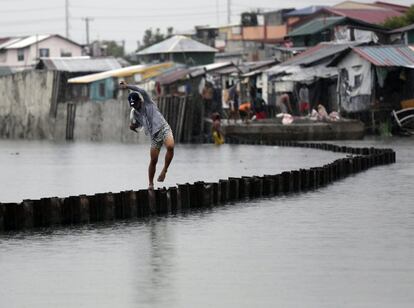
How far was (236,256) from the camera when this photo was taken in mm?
14367

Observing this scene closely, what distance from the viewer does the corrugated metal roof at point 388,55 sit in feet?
169

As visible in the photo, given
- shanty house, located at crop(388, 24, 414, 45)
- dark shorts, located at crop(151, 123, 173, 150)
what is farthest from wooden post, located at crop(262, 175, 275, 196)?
shanty house, located at crop(388, 24, 414, 45)

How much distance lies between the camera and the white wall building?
122 m

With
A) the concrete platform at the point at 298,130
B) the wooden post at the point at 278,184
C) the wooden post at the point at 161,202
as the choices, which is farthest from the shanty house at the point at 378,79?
the wooden post at the point at 161,202

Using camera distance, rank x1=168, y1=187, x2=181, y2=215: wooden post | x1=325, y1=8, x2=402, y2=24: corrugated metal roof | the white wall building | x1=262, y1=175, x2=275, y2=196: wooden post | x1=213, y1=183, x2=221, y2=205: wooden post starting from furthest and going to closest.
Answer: the white wall building, x1=325, y1=8, x2=402, y2=24: corrugated metal roof, x1=262, y1=175, x2=275, y2=196: wooden post, x1=213, y1=183, x2=221, y2=205: wooden post, x1=168, y1=187, x2=181, y2=215: wooden post

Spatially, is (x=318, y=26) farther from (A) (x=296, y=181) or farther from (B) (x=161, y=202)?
(B) (x=161, y=202)

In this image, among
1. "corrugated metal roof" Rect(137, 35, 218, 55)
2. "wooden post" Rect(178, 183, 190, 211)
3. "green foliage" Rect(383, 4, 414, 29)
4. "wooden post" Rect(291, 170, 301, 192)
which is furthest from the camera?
"corrugated metal roof" Rect(137, 35, 218, 55)

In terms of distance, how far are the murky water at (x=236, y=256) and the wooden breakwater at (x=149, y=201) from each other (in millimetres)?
417

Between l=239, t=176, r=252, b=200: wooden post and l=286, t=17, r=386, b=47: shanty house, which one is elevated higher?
l=286, t=17, r=386, b=47: shanty house

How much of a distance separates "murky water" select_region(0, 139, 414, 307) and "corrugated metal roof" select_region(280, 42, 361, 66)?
34.2 meters

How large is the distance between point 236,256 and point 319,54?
47.2m

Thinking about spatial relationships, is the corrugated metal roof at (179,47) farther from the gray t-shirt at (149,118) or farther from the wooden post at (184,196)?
the wooden post at (184,196)

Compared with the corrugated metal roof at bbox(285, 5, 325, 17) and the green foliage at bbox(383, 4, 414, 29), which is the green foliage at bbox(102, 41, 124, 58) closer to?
the corrugated metal roof at bbox(285, 5, 325, 17)

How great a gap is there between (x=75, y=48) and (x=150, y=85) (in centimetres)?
4871
